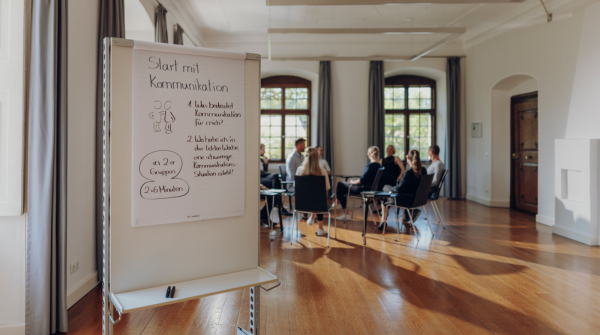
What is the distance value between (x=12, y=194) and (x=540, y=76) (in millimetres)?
7521

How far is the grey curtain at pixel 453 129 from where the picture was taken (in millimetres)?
9359

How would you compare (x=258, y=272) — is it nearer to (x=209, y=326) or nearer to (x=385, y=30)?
(x=209, y=326)

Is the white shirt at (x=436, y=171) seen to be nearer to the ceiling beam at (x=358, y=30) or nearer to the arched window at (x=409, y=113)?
the ceiling beam at (x=358, y=30)

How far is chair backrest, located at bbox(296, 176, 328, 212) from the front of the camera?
4.91 m

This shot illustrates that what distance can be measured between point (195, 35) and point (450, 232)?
6527 millimetres

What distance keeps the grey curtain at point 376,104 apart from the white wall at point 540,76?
2169 mm

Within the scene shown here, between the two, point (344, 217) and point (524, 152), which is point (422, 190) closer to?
point (344, 217)

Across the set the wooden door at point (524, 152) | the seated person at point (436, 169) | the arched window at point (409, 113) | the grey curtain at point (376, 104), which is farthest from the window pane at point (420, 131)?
the seated person at point (436, 169)

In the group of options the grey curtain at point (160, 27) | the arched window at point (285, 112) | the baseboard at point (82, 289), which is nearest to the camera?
the baseboard at point (82, 289)

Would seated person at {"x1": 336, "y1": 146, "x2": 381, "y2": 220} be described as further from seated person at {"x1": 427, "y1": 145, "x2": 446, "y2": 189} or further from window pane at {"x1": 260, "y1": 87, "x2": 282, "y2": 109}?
window pane at {"x1": 260, "y1": 87, "x2": 282, "y2": 109}

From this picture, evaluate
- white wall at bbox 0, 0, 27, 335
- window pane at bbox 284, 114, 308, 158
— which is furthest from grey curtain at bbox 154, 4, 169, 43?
window pane at bbox 284, 114, 308, 158

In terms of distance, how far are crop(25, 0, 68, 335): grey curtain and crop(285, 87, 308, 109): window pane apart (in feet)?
25.4

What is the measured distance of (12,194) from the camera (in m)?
2.49

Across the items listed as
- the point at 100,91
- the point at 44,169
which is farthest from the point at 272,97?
the point at 44,169
